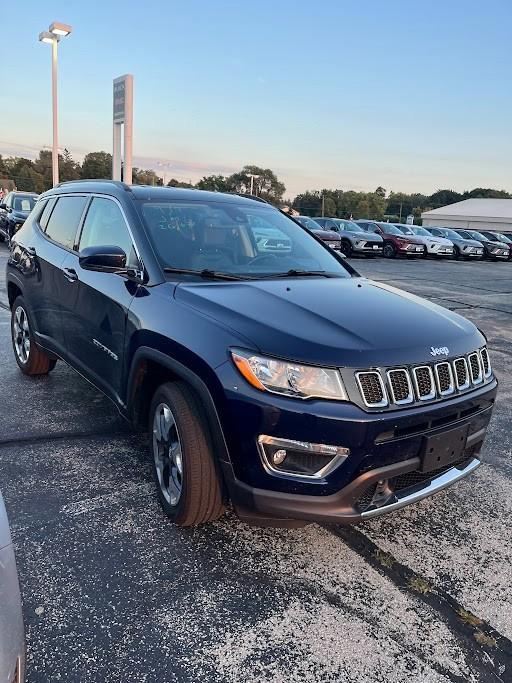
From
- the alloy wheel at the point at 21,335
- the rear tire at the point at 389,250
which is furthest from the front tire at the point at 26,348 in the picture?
the rear tire at the point at 389,250

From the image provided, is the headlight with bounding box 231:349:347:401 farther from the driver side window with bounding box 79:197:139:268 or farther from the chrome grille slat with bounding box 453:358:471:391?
the driver side window with bounding box 79:197:139:268

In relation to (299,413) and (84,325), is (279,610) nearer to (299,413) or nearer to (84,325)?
(299,413)

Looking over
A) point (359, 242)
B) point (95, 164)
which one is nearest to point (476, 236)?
point (359, 242)

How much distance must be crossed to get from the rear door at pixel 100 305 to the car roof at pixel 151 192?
0.32 ft

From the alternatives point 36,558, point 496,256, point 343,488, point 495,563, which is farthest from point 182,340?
point 496,256

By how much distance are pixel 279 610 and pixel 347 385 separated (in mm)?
1000

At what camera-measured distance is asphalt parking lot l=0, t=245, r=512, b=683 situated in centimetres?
212

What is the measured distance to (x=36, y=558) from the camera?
265cm

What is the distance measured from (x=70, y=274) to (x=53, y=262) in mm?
497

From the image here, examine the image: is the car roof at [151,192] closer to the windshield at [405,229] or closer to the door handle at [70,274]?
the door handle at [70,274]

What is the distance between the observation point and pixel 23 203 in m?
18.3

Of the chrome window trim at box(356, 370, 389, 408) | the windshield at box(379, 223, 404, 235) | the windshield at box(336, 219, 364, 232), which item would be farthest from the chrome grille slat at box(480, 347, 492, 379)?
the windshield at box(379, 223, 404, 235)

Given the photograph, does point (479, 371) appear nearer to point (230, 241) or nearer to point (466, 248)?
point (230, 241)

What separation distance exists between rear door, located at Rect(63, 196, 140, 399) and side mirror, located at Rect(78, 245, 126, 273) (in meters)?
0.08
